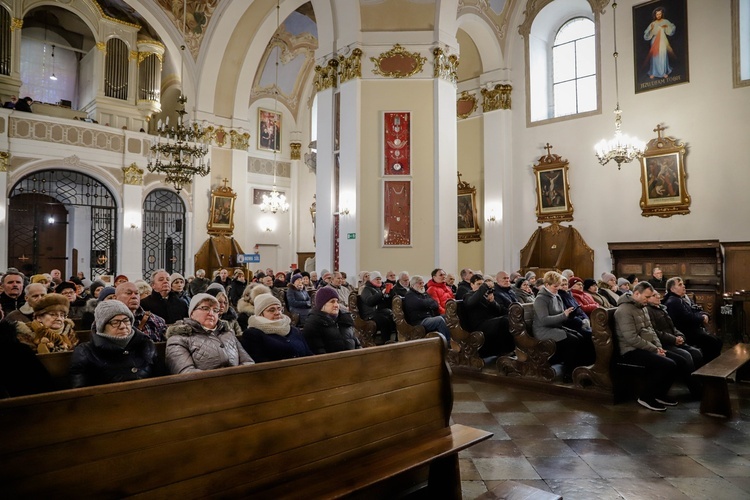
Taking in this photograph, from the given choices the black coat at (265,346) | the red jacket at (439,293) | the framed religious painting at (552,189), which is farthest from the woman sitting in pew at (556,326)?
the framed religious painting at (552,189)

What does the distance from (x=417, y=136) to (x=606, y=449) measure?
25.3 feet

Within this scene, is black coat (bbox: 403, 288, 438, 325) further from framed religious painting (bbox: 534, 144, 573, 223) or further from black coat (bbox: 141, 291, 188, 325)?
framed religious painting (bbox: 534, 144, 573, 223)

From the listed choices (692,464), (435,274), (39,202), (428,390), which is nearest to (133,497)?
(428,390)

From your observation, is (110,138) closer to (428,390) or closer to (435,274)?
(435,274)

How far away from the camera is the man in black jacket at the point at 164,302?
5.29 meters

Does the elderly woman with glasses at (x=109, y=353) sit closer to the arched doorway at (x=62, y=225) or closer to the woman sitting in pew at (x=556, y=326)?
the woman sitting in pew at (x=556, y=326)

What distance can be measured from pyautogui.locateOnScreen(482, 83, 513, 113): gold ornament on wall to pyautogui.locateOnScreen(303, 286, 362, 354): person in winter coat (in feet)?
36.1

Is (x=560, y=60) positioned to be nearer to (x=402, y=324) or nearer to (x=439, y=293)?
(x=439, y=293)

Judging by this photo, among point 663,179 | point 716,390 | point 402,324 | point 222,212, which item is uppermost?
point 663,179

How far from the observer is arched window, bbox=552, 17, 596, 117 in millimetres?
12602

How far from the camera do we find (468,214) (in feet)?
46.3

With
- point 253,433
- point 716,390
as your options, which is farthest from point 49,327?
point 716,390

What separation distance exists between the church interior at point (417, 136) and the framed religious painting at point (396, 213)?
0.10ft

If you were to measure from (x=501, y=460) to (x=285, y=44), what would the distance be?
17592 mm
